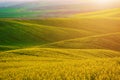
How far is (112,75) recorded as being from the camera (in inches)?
961

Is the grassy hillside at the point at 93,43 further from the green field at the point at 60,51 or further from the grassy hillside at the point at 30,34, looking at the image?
the grassy hillside at the point at 30,34

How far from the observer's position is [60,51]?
50.0 metres

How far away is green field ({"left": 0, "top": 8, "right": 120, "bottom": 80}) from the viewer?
2605 cm

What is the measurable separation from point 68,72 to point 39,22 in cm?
10317

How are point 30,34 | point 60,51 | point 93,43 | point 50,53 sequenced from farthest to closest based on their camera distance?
point 30,34, point 93,43, point 60,51, point 50,53

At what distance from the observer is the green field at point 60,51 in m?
26.0

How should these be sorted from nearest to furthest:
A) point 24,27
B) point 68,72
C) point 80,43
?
point 68,72, point 80,43, point 24,27

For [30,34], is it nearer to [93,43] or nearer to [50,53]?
[93,43]

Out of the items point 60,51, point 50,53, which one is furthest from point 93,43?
point 50,53

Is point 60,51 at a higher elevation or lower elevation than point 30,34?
lower

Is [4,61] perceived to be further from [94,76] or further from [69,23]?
[69,23]

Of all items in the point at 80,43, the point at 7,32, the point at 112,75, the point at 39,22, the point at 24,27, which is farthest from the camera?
the point at 39,22

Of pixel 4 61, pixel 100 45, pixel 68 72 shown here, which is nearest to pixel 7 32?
pixel 100 45

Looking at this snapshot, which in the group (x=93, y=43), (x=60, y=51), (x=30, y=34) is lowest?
(x=93, y=43)
